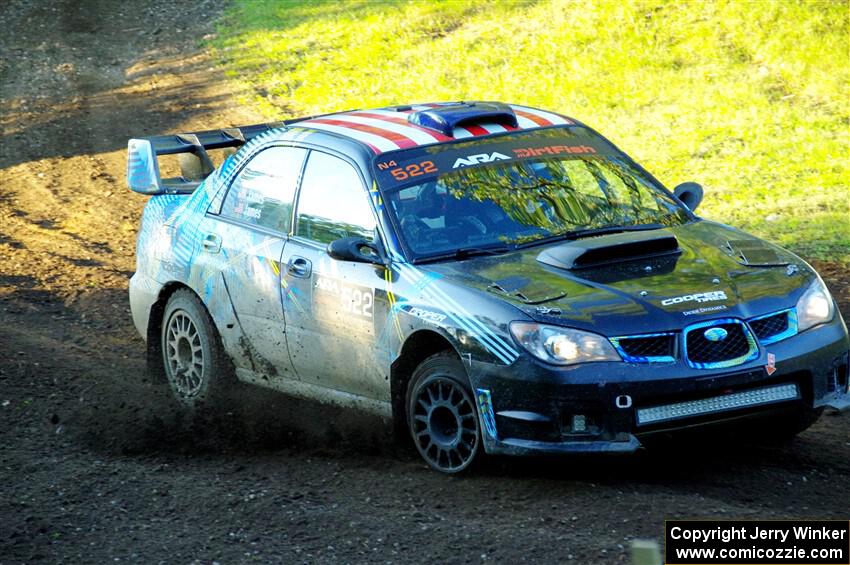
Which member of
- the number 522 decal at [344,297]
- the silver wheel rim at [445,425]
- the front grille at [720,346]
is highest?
the number 522 decal at [344,297]

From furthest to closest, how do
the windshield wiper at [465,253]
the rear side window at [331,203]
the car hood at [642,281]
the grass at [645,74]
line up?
the grass at [645,74] < the rear side window at [331,203] < the windshield wiper at [465,253] < the car hood at [642,281]

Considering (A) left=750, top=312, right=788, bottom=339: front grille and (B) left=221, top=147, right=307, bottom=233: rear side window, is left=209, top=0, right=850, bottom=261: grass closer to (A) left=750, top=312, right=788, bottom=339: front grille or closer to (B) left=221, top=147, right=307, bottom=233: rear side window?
(A) left=750, top=312, right=788, bottom=339: front grille

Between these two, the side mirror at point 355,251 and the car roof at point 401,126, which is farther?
the car roof at point 401,126

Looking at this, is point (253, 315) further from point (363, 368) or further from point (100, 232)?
point (100, 232)

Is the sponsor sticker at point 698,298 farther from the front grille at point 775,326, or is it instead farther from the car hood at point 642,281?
the front grille at point 775,326

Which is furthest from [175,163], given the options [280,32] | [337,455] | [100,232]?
[337,455]

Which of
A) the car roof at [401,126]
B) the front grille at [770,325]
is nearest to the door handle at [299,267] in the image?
the car roof at [401,126]

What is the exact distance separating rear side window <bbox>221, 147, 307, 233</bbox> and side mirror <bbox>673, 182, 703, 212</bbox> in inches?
88.0

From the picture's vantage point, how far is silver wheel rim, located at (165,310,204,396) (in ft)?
27.4

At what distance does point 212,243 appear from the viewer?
8188 millimetres

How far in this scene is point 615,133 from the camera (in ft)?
51.9

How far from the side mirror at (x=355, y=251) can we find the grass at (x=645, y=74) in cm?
555

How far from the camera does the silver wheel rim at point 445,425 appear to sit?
6441 millimetres

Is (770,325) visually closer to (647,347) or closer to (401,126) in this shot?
(647,347)
